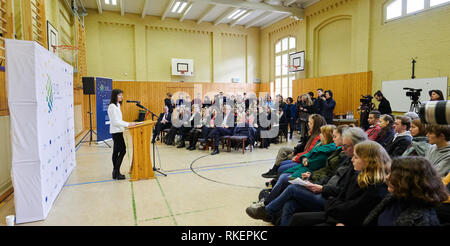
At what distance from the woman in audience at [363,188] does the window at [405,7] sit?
7466mm

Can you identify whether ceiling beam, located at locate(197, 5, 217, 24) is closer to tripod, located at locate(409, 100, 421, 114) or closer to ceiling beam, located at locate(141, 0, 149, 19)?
ceiling beam, located at locate(141, 0, 149, 19)

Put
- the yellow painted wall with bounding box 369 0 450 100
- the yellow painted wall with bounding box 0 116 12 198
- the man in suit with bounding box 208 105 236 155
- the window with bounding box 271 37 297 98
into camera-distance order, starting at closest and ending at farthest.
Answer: the yellow painted wall with bounding box 0 116 12 198 < the man in suit with bounding box 208 105 236 155 < the yellow painted wall with bounding box 369 0 450 100 < the window with bounding box 271 37 297 98

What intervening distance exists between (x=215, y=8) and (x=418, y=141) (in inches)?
419

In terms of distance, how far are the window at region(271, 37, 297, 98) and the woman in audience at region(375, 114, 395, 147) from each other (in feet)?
30.4

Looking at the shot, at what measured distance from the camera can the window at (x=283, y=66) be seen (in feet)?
41.3

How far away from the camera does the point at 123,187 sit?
382cm

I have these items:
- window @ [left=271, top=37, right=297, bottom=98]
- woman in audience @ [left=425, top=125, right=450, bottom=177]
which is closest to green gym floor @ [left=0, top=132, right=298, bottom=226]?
woman in audience @ [left=425, top=125, right=450, bottom=177]

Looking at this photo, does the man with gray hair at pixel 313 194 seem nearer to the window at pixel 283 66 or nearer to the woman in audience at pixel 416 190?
the woman in audience at pixel 416 190

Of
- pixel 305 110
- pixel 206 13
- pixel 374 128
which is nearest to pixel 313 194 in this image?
pixel 374 128

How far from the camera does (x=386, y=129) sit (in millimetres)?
3434

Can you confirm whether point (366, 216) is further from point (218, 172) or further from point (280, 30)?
point (280, 30)

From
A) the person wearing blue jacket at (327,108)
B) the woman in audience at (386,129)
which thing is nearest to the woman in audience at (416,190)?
the woman in audience at (386,129)

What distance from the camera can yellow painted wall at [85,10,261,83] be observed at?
11.8 meters

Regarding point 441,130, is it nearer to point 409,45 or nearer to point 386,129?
point 386,129
